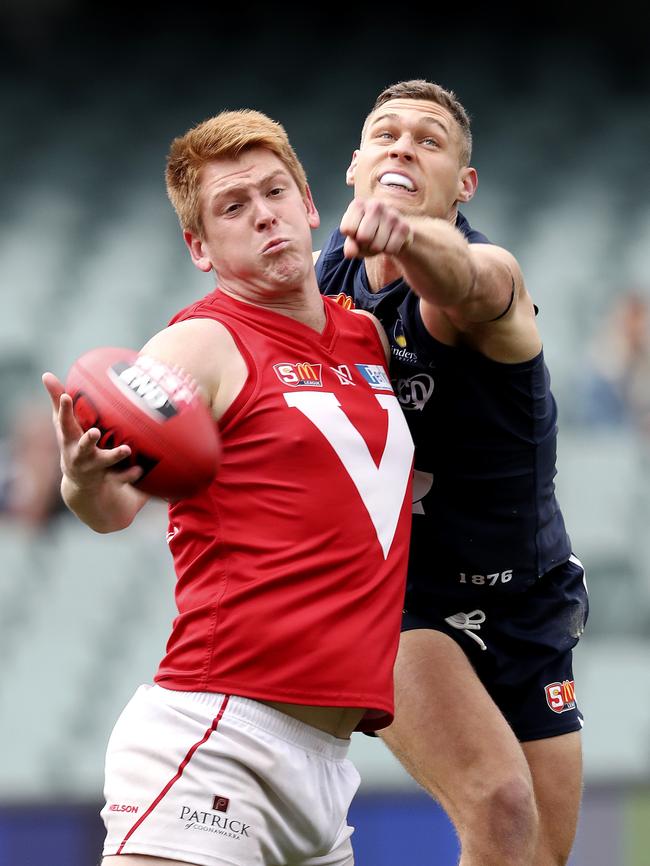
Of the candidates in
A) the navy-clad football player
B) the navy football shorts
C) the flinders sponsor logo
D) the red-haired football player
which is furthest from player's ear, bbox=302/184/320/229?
the flinders sponsor logo

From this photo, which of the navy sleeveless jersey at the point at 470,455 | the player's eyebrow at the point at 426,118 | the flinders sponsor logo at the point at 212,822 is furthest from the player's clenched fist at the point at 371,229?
the flinders sponsor logo at the point at 212,822

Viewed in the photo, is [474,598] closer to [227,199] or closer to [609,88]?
[227,199]

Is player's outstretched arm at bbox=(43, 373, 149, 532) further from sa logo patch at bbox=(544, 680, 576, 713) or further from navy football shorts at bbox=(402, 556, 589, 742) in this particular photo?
sa logo patch at bbox=(544, 680, 576, 713)

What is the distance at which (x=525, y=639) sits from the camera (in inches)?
174

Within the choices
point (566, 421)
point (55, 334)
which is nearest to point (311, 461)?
point (566, 421)

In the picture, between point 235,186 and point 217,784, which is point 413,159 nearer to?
point 235,186

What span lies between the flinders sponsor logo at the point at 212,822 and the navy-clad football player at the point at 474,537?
96 cm

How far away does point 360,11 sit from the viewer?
11.3m

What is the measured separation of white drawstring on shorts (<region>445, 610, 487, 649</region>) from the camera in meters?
4.34

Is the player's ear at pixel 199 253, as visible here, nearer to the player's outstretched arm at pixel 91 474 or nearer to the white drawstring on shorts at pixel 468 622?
the player's outstretched arm at pixel 91 474

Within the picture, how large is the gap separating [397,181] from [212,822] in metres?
1.89

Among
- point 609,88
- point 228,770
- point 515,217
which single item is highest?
point 609,88

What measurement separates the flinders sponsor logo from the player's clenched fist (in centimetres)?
134

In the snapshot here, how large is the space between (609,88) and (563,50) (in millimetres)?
480
